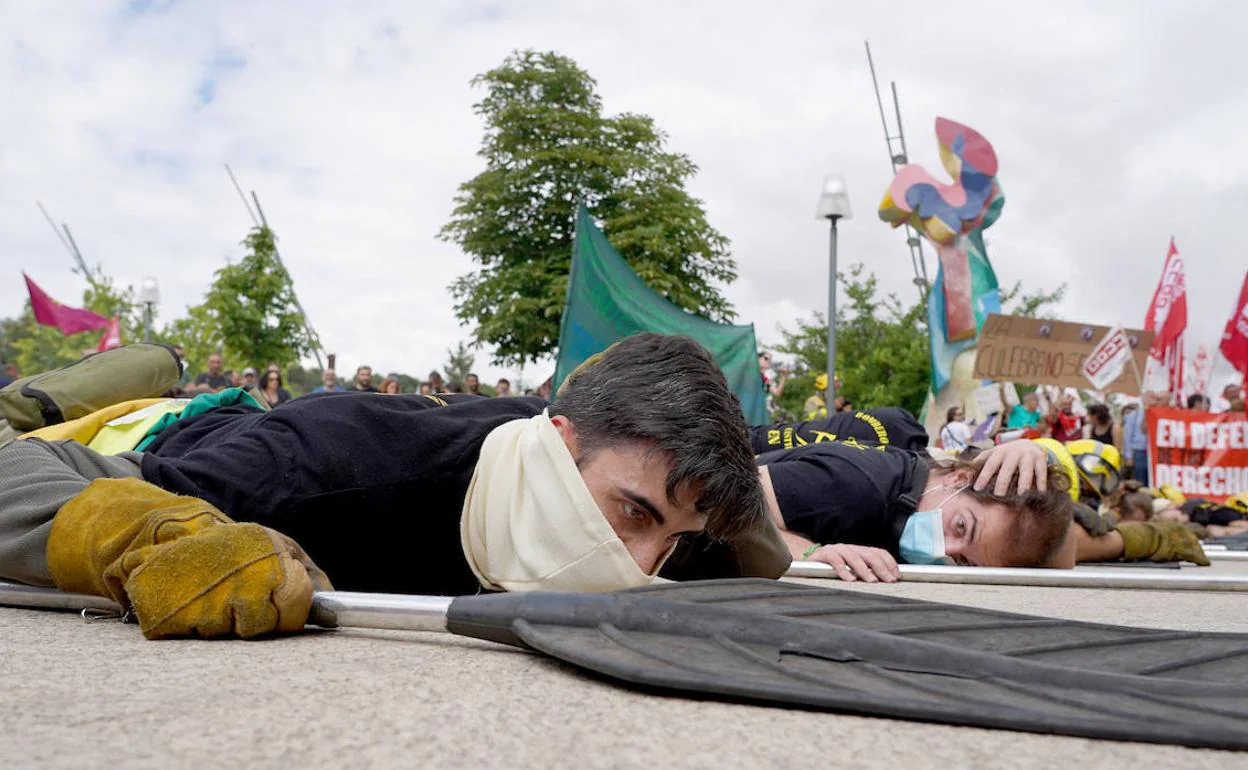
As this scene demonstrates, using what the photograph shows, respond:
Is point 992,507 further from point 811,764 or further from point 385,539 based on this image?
point 811,764

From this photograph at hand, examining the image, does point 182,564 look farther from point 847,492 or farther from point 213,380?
point 213,380

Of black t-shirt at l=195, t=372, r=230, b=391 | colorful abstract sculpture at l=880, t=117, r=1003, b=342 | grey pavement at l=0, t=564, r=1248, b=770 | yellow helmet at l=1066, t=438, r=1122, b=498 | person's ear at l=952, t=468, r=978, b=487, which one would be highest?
colorful abstract sculpture at l=880, t=117, r=1003, b=342

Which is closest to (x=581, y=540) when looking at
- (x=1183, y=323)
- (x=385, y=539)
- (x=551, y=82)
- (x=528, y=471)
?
(x=528, y=471)

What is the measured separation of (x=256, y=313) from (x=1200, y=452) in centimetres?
1623

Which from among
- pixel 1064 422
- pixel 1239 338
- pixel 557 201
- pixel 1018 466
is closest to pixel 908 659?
pixel 1018 466

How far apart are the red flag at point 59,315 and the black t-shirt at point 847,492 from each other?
17.6m

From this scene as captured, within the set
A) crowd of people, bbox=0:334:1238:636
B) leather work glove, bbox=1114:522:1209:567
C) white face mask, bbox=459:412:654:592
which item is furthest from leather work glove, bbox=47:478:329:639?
leather work glove, bbox=1114:522:1209:567

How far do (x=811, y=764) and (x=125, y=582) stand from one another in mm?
1049

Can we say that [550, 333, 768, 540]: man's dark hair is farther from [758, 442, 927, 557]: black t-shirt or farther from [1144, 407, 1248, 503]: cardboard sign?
[1144, 407, 1248, 503]: cardboard sign

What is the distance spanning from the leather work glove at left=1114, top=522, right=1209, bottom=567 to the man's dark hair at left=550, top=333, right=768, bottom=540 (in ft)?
10.6

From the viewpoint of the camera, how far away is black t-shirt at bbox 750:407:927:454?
4.46 m

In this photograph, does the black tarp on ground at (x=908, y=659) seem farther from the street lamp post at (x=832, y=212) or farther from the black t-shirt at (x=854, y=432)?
the street lamp post at (x=832, y=212)

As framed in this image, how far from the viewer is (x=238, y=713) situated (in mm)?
1024

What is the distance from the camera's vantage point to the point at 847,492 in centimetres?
350
